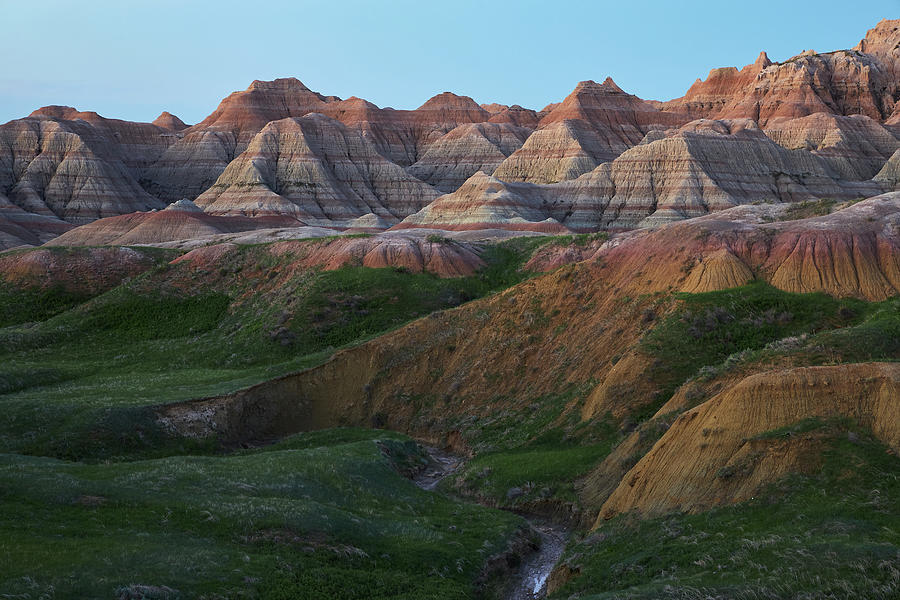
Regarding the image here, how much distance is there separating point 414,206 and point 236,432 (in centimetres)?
14466

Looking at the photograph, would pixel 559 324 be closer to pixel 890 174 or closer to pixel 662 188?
pixel 662 188

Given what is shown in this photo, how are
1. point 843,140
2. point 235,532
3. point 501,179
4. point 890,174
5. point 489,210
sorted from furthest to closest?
point 843,140 < point 501,179 < point 890,174 < point 489,210 < point 235,532

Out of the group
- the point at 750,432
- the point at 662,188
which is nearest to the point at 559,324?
the point at 750,432

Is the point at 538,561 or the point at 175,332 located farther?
the point at 175,332

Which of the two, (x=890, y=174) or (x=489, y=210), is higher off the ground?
(x=890, y=174)

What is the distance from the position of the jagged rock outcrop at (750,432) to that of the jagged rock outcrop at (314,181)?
455 feet

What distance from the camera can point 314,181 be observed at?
179250 millimetres

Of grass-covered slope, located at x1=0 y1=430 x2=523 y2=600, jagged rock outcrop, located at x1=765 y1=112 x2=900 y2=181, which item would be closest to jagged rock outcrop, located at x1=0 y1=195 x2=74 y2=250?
grass-covered slope, located at x1=0 y1=430 x2=523 y2=600

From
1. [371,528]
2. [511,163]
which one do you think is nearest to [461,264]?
[371,528]

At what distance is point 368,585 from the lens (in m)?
22.1

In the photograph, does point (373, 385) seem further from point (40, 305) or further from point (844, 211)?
point (40, 305)

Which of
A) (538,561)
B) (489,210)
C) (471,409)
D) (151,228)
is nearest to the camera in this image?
(538,561)

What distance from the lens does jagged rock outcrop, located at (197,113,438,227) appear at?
169250 mm

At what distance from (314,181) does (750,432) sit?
161m
